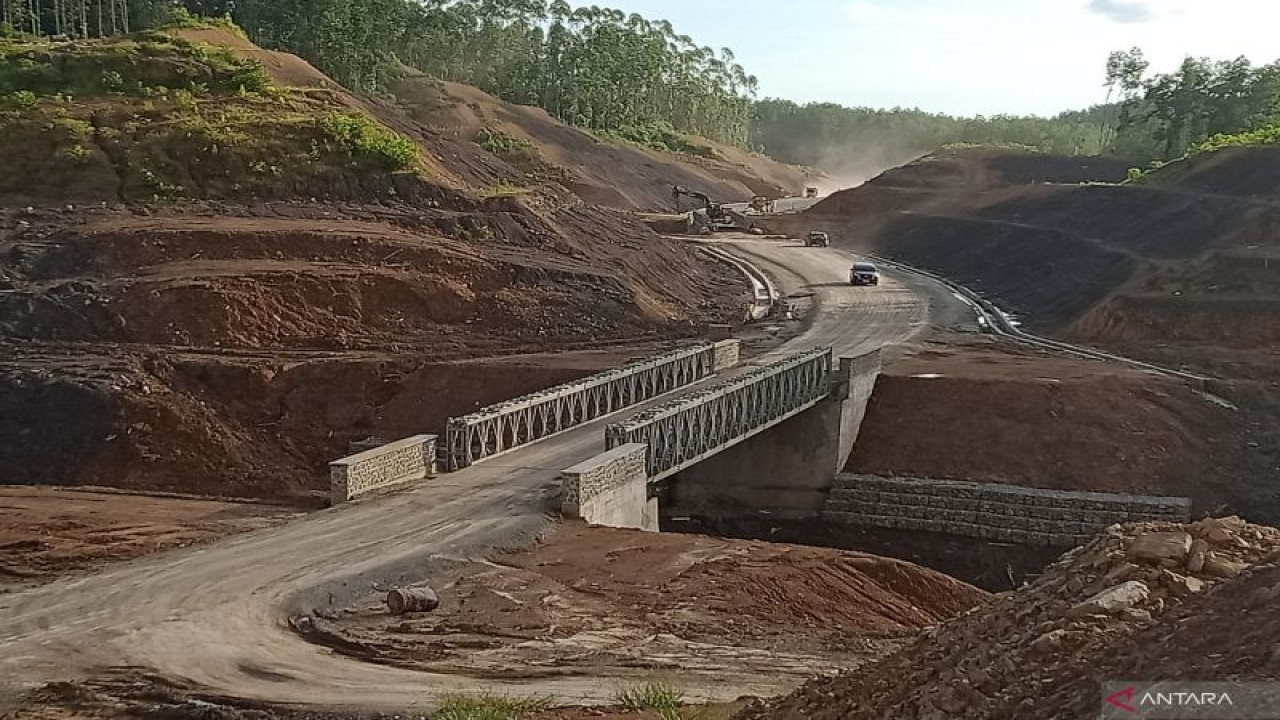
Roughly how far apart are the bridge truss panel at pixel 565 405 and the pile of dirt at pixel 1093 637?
17.3 m

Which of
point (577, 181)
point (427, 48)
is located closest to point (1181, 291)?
point (577, 181)

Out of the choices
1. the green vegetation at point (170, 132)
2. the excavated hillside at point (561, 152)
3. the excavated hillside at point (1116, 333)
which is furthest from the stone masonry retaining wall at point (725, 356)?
the excavated hillside at point (561, 152)

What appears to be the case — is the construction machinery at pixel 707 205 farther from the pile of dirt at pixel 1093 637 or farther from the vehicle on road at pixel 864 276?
the pile of dirt at pixel 1093 637

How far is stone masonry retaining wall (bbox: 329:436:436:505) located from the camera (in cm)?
2555

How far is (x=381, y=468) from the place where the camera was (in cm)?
2672

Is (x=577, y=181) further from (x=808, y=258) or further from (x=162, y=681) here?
(x=162, y=681)

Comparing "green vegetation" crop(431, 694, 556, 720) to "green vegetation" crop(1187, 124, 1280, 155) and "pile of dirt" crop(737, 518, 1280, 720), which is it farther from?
"green vegetation" crop(1187, 124, 1280, 155)

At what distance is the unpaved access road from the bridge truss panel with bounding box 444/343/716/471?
28.8 inches

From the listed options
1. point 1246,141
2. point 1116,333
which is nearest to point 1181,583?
point 1116,333

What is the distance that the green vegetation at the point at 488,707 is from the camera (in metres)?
13.0

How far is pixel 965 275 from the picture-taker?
71438 mm

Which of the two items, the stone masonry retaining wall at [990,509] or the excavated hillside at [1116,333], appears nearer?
the stone masonry retaining wall at [990,509]

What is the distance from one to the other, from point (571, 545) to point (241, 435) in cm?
1726

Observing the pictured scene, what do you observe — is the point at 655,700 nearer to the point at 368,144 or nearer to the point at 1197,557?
the point at 1197,557
